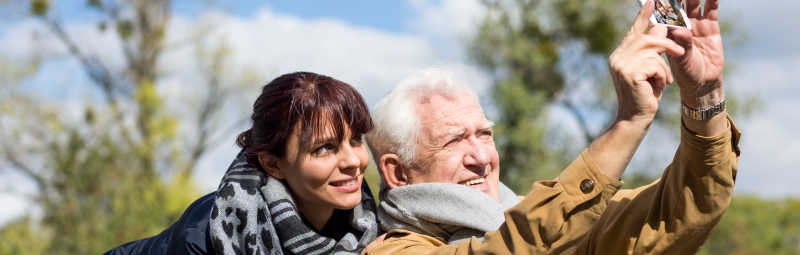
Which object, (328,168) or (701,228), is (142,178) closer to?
(328,168)

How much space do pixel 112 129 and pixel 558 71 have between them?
30.4 ft

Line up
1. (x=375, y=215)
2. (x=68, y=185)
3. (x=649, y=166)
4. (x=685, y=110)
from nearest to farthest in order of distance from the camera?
(x=685, y=110)
(x=375, y=215)
(x=68, y=185)
(x=649, y=166)

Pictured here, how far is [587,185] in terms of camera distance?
6.74 ft

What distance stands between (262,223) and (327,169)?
0.28 m

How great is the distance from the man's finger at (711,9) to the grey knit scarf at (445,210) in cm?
101

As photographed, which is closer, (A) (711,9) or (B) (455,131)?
(A) (711,9)

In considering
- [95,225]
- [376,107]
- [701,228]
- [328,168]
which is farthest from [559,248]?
[95,225]

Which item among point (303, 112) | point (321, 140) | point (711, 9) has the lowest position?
point (321, 140)

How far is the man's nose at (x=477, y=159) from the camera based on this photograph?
3.14m

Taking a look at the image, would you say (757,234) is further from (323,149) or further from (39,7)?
(323,149)

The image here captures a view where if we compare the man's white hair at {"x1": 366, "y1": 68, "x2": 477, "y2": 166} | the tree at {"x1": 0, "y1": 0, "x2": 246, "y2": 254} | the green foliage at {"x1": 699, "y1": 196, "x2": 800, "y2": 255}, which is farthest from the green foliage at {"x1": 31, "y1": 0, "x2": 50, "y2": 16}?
the man's white hair at {"x1": 366, "y1": 68, "x2": 477, "y2": 166}

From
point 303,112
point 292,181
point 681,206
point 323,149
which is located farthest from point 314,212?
point 681,206

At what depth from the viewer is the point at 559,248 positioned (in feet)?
6.94

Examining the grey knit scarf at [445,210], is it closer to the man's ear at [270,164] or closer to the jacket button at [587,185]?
the man's ear at [270,164]
